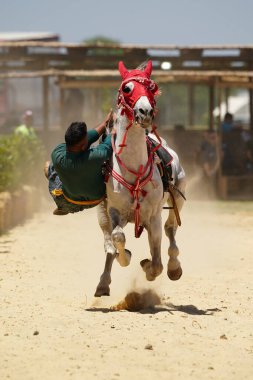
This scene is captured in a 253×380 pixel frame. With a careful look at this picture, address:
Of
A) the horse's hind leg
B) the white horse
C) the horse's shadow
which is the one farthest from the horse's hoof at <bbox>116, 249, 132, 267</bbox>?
the horse's hind leg

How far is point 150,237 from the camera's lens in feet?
29.0

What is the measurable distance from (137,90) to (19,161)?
1088cm

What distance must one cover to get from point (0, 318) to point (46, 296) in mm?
1360

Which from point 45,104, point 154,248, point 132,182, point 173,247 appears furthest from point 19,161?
point 132,182

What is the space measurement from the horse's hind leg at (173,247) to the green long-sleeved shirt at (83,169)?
3.61 feet

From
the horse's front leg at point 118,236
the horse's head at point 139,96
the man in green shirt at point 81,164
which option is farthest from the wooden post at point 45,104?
the horse's front leg at point 118,236

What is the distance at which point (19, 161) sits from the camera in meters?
18.8

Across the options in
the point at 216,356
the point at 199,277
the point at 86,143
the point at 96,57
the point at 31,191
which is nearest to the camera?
the point at 216,356

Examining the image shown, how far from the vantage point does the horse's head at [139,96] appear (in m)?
7.99

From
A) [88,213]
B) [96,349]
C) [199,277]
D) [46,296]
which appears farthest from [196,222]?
[96,349]

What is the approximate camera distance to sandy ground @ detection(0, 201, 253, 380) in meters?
6.48

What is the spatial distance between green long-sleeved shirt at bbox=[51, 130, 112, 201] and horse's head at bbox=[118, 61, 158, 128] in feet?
1.74

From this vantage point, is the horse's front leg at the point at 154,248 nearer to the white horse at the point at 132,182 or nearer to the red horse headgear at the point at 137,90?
the white horse at the point at 132,182

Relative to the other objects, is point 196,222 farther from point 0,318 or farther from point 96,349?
point 96,349
